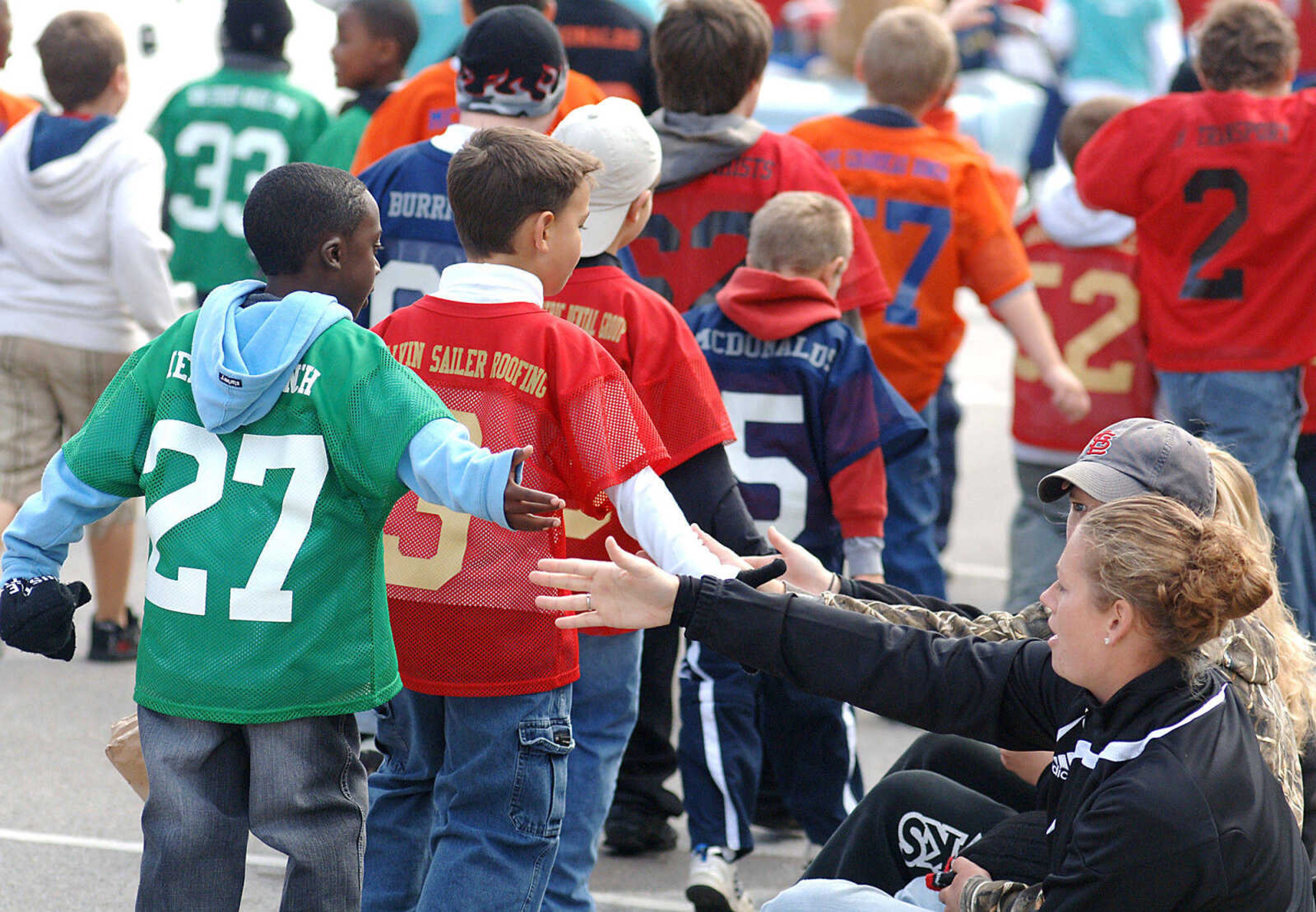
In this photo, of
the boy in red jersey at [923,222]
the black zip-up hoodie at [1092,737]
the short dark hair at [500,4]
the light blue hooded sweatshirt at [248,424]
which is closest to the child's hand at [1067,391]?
the boy in red jersey at [923,222]

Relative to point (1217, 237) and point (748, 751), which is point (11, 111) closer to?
point (748, 751)

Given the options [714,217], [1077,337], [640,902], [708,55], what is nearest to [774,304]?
[714,217]

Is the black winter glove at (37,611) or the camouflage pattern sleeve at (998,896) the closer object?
the camouflage pattern sleeve at (998,896)

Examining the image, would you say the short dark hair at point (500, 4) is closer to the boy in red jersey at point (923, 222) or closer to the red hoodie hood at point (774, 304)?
the boy in red jersey at point (923, 222)

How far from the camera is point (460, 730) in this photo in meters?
2.96

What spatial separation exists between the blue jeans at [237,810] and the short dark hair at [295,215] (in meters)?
0.75

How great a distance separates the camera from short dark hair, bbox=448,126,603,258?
2980 mm

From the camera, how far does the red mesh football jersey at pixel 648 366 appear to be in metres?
3.27

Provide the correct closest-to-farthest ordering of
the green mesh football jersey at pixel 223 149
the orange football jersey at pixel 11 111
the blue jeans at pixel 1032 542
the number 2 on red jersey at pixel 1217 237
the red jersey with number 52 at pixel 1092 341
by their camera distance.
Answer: the number 2 on red jersey at pixel 1217 237 < the red jersey with number 52 at pixel 1092 341 < the blue jeans at pixel 1032 542 < the orange football jersey at pixel 11 111 < the green mesh football jersey at pixel 223 149

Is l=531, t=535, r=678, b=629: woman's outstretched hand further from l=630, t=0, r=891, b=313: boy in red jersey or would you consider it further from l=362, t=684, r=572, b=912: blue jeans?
l=630, t=0, r=891, b=313: boy in red jersey

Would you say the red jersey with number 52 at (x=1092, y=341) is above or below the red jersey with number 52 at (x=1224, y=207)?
below

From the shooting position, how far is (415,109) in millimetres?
4898

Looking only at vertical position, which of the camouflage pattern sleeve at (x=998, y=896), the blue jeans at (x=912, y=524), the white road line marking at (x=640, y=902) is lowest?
the white road line marking at (x=640, y=902)

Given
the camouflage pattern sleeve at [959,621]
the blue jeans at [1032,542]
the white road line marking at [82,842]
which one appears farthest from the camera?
the blue jeans at [1032,542]
